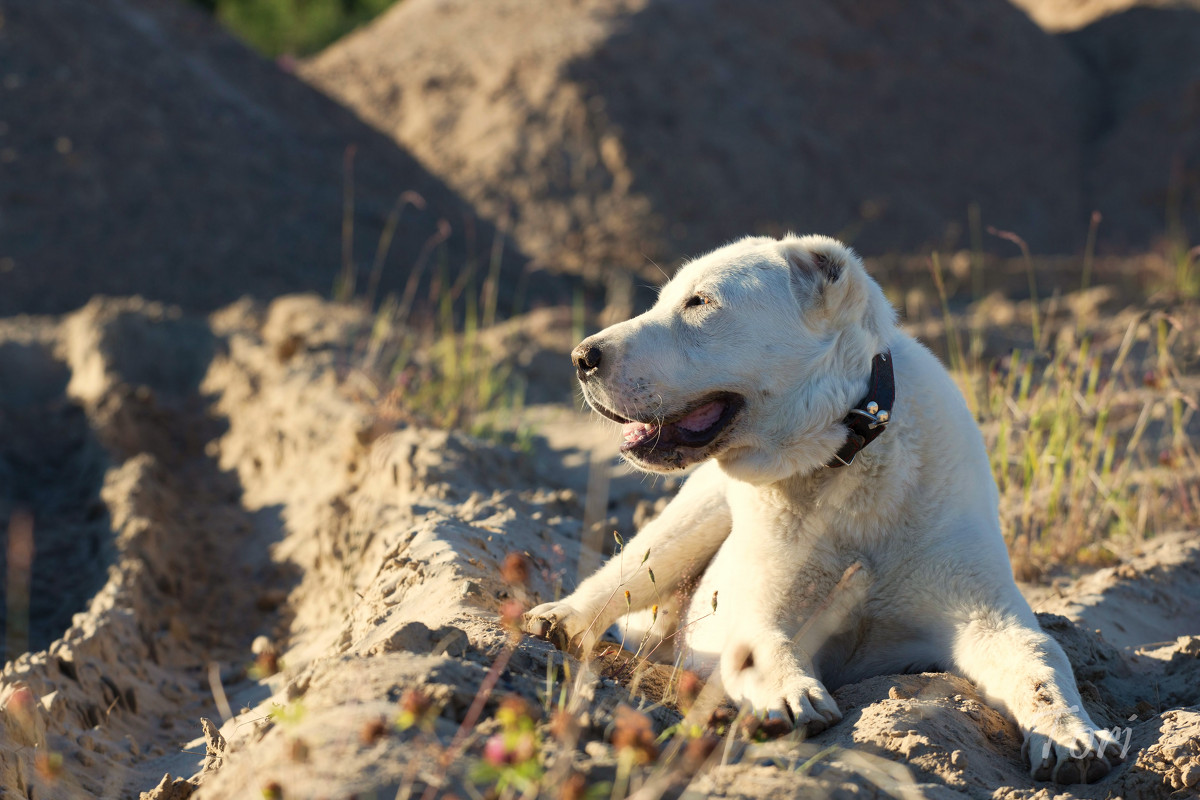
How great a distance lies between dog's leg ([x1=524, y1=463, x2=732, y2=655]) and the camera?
363 centimetres

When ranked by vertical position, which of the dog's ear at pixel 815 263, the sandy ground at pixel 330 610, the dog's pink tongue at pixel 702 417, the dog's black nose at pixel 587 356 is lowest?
the sandy ground at pixel 330 610

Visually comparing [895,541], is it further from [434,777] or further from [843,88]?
[843,88]

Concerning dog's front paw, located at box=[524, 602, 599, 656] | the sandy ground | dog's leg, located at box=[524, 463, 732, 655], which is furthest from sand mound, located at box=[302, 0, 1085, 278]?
dog's front paw, located at box=[524, 602, 599, 656]

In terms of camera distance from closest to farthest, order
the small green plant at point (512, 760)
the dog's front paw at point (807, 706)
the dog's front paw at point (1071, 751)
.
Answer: the small green plant at point (512, 760)
the dog's front paw at point (1071, 751)
the dog's front paw at point (807, 706)

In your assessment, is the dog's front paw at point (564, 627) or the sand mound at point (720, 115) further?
the sand mound at point (720, 115)

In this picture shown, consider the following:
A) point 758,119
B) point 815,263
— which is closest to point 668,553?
point 815,263

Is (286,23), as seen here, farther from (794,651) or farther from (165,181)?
(794,651)

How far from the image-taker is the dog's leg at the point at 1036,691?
2.66 m

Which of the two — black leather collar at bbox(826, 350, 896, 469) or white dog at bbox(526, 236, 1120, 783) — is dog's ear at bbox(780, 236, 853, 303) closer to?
white dog at bbox(526, 236, 1120, 783)

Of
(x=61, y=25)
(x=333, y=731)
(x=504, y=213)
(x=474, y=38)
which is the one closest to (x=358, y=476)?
(x=333, y=731)

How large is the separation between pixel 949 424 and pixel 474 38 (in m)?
15.9

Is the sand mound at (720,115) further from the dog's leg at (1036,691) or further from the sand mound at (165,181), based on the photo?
the dog's leg at (1036,691)

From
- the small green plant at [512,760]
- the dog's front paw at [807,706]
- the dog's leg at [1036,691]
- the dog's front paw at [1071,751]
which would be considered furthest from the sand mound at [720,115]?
the small green plant at [512,760]

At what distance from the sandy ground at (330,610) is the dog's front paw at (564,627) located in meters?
0.13
